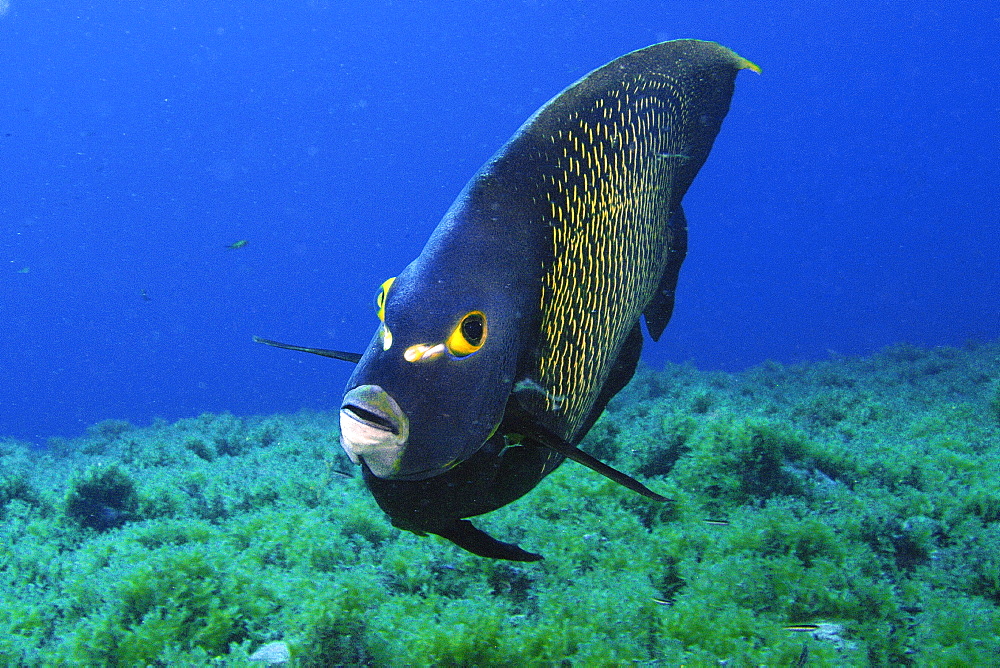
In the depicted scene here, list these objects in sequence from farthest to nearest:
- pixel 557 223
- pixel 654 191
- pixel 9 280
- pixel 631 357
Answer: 1. pixel 9 280
2. pixel 631 357
3. pixel 654 191
4. pixel 557 223

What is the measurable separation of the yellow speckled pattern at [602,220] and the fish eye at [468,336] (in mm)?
146

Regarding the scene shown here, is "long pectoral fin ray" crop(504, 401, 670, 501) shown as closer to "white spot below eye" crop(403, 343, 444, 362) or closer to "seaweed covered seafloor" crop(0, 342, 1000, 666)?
"white spot below eye" crop(403, 343, 444, 362)

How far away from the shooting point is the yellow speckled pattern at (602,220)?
2.94 ft

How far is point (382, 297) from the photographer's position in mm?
880

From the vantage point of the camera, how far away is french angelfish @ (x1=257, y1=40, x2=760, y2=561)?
69 centimetres

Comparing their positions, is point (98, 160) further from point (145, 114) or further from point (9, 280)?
point (9, 280)

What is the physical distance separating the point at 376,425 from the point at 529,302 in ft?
1.02

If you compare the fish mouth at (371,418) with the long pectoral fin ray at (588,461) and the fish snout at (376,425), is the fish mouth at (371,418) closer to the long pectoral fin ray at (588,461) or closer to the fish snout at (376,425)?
the fish snout at (376,425)

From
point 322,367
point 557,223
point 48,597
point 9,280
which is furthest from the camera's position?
point 9,280

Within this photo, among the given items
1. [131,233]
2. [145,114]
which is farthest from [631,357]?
[145,114]

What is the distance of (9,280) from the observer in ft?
366

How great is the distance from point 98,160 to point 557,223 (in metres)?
156

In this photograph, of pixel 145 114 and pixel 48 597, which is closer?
pixel 48 597

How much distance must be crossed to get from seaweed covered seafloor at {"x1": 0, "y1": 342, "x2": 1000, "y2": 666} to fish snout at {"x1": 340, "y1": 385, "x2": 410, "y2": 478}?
180cm
